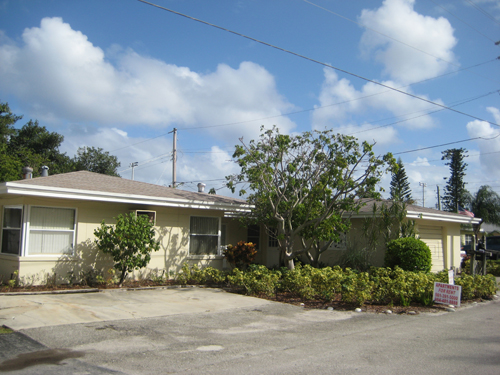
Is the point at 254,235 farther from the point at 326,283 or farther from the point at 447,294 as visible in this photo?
the point at 447,294

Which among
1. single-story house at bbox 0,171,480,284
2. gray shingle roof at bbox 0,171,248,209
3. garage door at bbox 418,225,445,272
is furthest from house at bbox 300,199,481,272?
gray shingle roof at bbox 0,171,248,209

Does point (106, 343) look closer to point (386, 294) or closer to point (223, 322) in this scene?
point (223, 322)

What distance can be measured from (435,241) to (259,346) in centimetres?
1454

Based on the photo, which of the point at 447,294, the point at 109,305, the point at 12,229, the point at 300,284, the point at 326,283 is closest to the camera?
the point at 109,305

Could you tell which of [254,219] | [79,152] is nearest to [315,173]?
[254,219]

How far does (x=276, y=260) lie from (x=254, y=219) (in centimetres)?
434

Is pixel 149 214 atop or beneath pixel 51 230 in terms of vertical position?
atop

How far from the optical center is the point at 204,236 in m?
15.1

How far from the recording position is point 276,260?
18.8 meters

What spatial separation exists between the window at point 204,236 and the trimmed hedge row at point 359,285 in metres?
2.44

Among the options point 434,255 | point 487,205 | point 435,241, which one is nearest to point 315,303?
point 434,255

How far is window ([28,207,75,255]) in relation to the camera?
1154 cm

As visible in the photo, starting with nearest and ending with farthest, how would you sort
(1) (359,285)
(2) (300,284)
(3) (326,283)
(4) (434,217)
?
(1) (359,285), (3) (326,283), (2) (300,284), (4) (434,217)

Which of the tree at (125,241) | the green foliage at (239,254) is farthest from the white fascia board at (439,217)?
the tree at (125,241)
